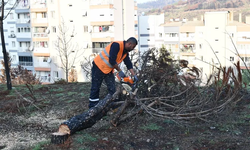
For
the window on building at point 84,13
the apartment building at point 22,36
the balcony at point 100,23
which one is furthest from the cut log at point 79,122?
the apartment building at point 22,36

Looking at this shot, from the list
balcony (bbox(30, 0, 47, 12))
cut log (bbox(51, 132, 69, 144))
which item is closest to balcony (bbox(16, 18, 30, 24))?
balcony (bbox(30, 0, 47, 12))

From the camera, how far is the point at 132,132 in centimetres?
489

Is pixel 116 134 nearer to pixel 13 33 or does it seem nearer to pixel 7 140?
pixel 7 140

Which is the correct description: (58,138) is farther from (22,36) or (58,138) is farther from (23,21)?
(22,36)

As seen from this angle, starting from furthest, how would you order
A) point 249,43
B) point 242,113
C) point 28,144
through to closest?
point 249,43
point 242,113
point 28,144

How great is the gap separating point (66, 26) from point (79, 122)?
28617 mm

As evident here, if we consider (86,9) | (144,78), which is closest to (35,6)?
(86,9)

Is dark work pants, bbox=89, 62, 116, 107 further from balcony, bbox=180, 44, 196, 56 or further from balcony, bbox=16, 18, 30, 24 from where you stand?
balcony, bbox=180, 44, 196, 56

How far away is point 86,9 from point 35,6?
22.1ft

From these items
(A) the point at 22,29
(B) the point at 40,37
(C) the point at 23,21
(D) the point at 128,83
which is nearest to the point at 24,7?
(C) the point at 23,21

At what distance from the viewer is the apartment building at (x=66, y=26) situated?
104 ft

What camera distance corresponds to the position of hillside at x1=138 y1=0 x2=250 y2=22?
89469mm

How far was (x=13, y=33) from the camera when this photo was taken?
40156 millimetres

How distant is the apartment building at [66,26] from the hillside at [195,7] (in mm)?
56739
